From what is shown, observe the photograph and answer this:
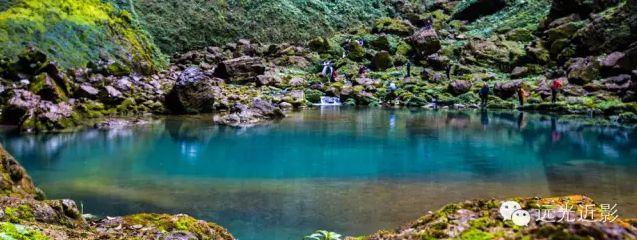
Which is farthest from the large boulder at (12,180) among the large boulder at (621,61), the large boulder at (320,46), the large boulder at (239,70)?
the large boulder at (320,46)

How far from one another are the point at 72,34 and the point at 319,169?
29579mm

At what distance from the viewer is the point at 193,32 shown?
193 feet

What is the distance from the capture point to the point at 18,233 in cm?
338

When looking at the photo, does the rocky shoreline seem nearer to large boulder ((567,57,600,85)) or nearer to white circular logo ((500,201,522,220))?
large boulder ((567,57,600,85))

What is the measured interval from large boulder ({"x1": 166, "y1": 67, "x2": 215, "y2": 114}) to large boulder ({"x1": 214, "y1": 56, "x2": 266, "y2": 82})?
12.9 metres

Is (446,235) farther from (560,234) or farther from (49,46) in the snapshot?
(49,46)

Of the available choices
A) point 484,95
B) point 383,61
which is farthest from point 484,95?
point 383,61

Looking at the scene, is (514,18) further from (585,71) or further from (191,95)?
(191,95)

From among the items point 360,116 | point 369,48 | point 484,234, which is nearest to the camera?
point 484,234

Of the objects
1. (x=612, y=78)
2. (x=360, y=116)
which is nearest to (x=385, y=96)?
(x=360, y=116)

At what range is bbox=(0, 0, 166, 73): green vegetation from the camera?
109 ft

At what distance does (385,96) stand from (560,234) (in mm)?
39817

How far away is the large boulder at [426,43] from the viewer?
52.4 metres

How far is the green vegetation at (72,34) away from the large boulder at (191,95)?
818 cm
